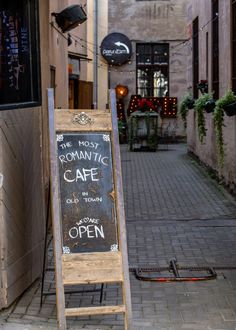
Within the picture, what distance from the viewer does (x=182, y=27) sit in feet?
82.5

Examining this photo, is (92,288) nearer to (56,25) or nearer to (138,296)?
(138,296)

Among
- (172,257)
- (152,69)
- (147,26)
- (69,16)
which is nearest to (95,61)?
(152,69)

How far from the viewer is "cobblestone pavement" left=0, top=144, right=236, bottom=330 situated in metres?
5.38

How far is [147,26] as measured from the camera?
2527 cm

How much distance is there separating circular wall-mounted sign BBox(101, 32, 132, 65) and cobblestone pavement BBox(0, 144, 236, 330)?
36.6 feet

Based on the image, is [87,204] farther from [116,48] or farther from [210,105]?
[116,48]

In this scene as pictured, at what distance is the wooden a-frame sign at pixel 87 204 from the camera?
5.08 m

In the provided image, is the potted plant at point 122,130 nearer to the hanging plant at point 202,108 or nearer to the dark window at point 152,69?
the dark window at point 152,69

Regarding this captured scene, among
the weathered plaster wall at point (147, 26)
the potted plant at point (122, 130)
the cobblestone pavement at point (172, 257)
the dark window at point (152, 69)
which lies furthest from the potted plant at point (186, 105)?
the dark window at point (152, 69)

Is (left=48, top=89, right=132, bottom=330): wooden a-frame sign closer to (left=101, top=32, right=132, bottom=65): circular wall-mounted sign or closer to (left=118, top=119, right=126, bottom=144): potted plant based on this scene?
(left=118, top=119, right=126, bottom=144): potted plant

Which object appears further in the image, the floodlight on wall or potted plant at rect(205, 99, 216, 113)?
potted plant at rect(205, 99, 216, 113)

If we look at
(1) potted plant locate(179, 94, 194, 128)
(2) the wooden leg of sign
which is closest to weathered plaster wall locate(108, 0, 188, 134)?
(1) potted plant locate(179, 94, 194, 128)

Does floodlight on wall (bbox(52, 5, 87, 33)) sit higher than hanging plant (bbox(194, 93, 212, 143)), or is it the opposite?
floodlight on wall (bbox(52, 5, 87, 33))

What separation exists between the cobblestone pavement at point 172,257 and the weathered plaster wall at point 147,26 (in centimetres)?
1148
